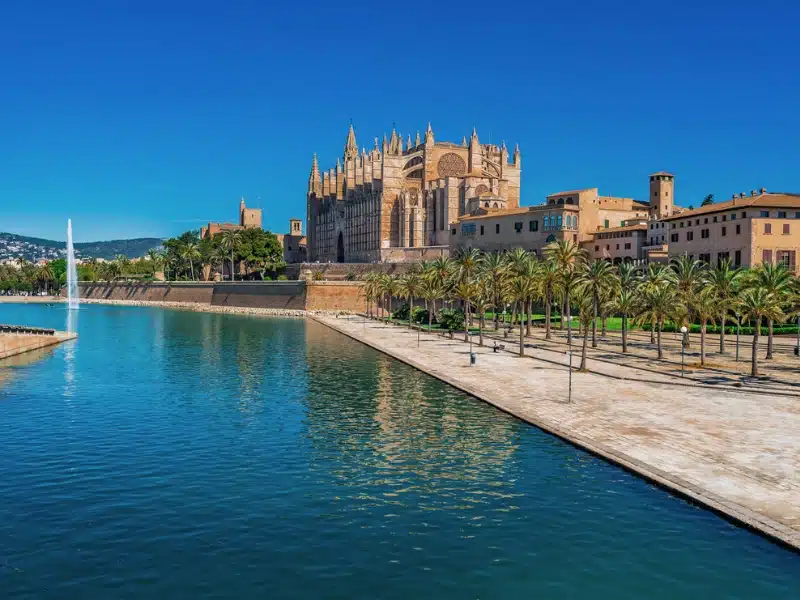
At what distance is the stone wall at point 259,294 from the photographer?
109 m

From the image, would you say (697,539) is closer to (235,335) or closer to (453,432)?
(453,432)

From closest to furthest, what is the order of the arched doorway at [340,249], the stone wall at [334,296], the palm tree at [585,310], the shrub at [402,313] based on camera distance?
the palm tree at [585,310] → the shrub at [402,313] → the stone wall at [334,296] → the arched doorway at [340,249]

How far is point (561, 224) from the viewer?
Answer: 9244cm

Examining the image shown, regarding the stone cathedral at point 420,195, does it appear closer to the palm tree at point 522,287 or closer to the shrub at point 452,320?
the shrub at point 452,320

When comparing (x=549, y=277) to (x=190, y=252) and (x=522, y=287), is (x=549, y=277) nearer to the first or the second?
(x=522, y=287)

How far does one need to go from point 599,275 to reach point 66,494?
33.8 metres

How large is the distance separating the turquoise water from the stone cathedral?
275 feet

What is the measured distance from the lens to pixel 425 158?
12400 centimetres

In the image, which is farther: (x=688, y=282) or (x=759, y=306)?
(x=688, y=282)

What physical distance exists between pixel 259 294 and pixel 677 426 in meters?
99.4

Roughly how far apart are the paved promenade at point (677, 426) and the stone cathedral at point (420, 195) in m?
71.4

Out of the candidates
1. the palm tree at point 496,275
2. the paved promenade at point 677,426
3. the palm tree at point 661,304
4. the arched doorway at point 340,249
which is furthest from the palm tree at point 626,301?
the arched doorway at point 340,249

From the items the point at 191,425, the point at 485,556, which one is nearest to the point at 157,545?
the point at 485,556

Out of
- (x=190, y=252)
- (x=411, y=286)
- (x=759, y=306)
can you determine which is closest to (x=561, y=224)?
(x=411, y=286)
